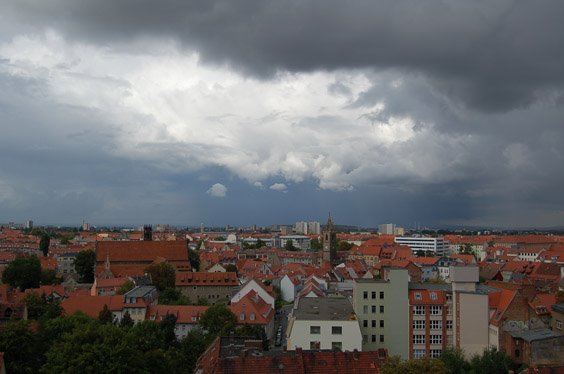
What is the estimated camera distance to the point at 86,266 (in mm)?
124750

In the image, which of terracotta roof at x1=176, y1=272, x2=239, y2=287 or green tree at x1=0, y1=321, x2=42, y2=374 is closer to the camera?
green tree at x1=0, y1=321, x2=42, y2=374

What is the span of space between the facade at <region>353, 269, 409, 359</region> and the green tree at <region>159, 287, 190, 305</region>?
1413 inches

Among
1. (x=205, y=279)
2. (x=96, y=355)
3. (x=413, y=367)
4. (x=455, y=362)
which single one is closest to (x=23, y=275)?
(x=205, y=279)

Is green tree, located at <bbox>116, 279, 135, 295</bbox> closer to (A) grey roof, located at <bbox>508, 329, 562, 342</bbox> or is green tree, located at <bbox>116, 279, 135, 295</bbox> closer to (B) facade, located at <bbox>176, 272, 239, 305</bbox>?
(B) facade, located at <bbox>176, 272, 239, 305</bbox>

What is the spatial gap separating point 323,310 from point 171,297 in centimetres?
4143

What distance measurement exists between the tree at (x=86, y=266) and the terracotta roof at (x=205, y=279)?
32681mm

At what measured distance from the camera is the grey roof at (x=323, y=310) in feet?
183

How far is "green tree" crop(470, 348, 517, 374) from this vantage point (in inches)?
2066

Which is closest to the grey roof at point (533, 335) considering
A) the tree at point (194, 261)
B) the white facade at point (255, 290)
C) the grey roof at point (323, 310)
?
the grey roof at point (323, 310)

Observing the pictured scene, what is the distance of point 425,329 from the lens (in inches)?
2344

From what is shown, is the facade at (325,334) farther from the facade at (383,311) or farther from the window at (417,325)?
the window at (417,325)

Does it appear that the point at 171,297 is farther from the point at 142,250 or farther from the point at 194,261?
the point at 194,261

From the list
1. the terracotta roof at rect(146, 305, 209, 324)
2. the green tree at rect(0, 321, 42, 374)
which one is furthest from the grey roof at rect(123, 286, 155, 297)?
the green tree at rect(0, 321, 42, 374)

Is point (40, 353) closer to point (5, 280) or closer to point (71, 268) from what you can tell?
point (5, 280)
